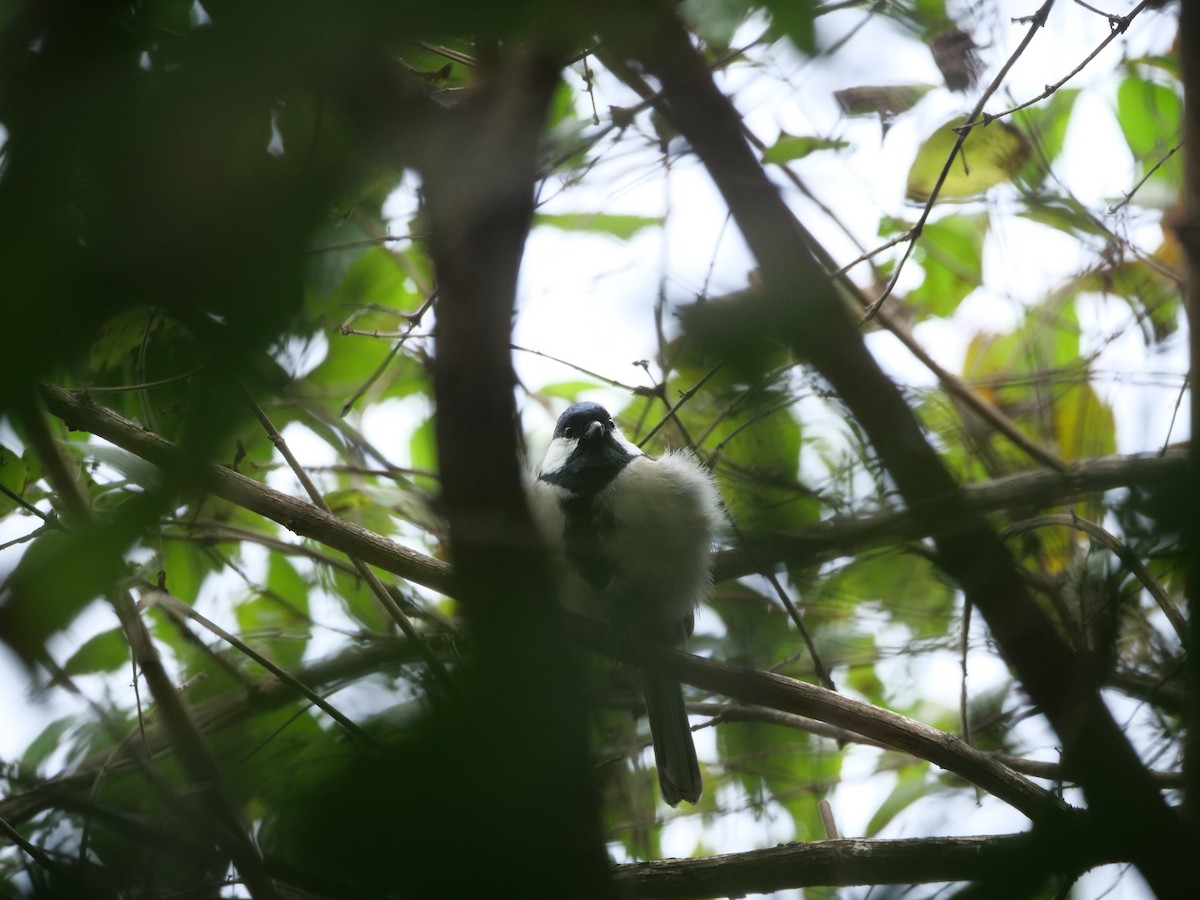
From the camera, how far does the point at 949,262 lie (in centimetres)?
276

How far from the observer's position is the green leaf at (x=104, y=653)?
196 cm

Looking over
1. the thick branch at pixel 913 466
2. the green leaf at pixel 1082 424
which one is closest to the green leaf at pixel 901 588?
the thick branch at pixel 913 466

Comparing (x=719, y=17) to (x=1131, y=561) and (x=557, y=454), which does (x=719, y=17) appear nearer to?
(x=1131, y=561)

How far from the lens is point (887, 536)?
75 centimetres

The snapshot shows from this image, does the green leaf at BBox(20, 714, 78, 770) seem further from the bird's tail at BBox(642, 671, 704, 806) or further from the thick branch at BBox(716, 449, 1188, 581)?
the bird's tail at BBox(642, 671, 704, 806)

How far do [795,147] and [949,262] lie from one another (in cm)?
85

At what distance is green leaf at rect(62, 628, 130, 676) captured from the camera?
6.44 ft

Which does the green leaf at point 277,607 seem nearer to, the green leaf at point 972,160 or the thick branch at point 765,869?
the thick branch at point 765,869

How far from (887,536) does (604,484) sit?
88.8 inches

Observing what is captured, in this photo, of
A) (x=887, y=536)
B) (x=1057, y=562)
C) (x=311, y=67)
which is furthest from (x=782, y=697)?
(x=311, y=67)

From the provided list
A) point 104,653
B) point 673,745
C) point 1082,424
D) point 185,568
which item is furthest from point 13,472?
point 1082,424

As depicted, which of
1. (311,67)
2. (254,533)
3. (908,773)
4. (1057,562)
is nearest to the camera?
(311,67)

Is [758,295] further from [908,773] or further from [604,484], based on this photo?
[908,773]

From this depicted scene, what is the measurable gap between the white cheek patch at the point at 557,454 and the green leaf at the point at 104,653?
4.99 feet
